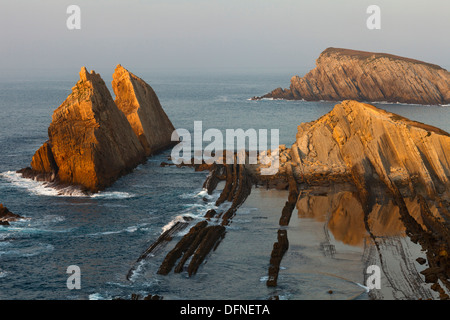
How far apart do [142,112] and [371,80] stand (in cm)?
9251

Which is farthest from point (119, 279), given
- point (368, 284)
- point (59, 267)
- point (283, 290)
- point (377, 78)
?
point (377, 78)

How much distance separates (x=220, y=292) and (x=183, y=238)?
7.80 meters

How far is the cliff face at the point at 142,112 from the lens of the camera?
67375 millimetres

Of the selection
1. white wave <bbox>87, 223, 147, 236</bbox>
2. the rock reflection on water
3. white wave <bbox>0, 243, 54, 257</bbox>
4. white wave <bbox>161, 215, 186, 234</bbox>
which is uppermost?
the rock reflection on water

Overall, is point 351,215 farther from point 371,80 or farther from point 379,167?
point 371,80

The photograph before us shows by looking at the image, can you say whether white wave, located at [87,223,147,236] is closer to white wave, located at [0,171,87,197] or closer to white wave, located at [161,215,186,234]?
white wave, located at [161,215,186,234]

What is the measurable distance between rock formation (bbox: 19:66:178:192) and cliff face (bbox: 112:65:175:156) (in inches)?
158

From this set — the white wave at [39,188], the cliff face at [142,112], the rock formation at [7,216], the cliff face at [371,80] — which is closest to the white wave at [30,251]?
the rock formation at [7,216]

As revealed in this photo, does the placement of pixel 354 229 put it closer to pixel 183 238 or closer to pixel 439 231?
pixel 439 231

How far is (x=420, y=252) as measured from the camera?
3519 cm

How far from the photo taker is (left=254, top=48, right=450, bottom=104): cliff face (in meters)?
141

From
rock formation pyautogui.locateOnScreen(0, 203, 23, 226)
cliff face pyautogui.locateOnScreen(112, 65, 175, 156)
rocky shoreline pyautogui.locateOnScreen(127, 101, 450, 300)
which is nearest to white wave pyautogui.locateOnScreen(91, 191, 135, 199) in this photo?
rocky shoreline pyautogui.locateOnScreen(127, 101, 450, 300)

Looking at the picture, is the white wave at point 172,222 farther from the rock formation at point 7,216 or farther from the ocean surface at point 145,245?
the rock formation at point 7,216

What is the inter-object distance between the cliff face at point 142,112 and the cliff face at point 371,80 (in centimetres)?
8318
